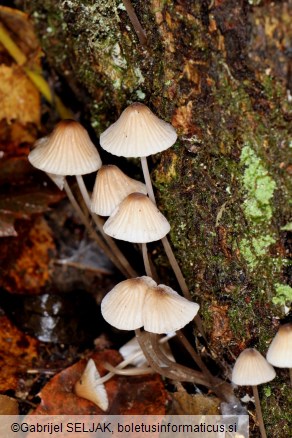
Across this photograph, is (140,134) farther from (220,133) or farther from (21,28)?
(21,28)

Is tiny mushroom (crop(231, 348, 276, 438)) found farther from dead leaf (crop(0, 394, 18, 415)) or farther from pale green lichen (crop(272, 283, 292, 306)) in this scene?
dead leaf (crop(0, 394, 18, 415))

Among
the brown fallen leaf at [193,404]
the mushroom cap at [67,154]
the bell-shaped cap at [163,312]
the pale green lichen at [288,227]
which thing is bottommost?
the brown fallen leaf at [193,404]

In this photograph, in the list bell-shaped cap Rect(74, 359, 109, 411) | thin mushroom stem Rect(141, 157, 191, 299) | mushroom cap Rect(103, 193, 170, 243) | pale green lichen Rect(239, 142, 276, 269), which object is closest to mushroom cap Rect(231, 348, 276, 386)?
pale green lichen Rect(239, 142, 276, 269)

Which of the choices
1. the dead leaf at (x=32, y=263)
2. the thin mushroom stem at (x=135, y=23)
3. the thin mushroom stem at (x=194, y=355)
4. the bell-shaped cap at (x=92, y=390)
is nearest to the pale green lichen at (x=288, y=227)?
the thin mushroom stem at (x=194, y=355)

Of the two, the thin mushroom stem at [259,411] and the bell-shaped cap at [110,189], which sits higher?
the bell-shaped cap at [110,189]

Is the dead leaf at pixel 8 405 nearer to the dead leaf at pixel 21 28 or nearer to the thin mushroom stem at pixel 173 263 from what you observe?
the thin mushroom stem at pixel 173 263

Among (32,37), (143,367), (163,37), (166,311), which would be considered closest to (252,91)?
(163,37)
